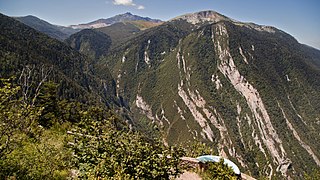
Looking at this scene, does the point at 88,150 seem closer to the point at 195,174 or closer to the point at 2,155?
the point at 2,155

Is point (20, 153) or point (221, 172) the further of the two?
point (221, 172)

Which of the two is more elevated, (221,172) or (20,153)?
(20,153)

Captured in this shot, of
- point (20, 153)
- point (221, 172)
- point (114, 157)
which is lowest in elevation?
point (221, 172)

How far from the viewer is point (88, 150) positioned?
13688mm

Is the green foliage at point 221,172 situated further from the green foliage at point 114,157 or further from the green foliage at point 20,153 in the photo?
the green foliage at point 20,153

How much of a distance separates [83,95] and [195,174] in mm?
174022

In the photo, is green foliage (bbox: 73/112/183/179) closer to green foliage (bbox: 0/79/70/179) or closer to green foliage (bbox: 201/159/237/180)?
green foliage (bbox: 0/79/70/179)

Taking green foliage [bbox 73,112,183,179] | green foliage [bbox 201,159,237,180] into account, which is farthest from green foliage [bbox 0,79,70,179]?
green foliage [bbox 201,159,237,180]

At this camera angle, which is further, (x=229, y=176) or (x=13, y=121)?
(x=229, y=176)

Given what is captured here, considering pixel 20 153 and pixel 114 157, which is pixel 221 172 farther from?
pixel 20 153

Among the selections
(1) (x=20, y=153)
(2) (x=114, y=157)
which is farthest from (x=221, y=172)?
(1) (x=20, y=153)

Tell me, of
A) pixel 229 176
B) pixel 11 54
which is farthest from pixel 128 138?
pixel 11 54

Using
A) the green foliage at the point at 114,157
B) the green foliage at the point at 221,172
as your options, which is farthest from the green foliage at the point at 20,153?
the green foliage at the point at 221,172

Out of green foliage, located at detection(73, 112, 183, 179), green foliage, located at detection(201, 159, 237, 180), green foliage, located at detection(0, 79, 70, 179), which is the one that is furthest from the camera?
green foliage, located at detection(201, 159, 237, 180)
